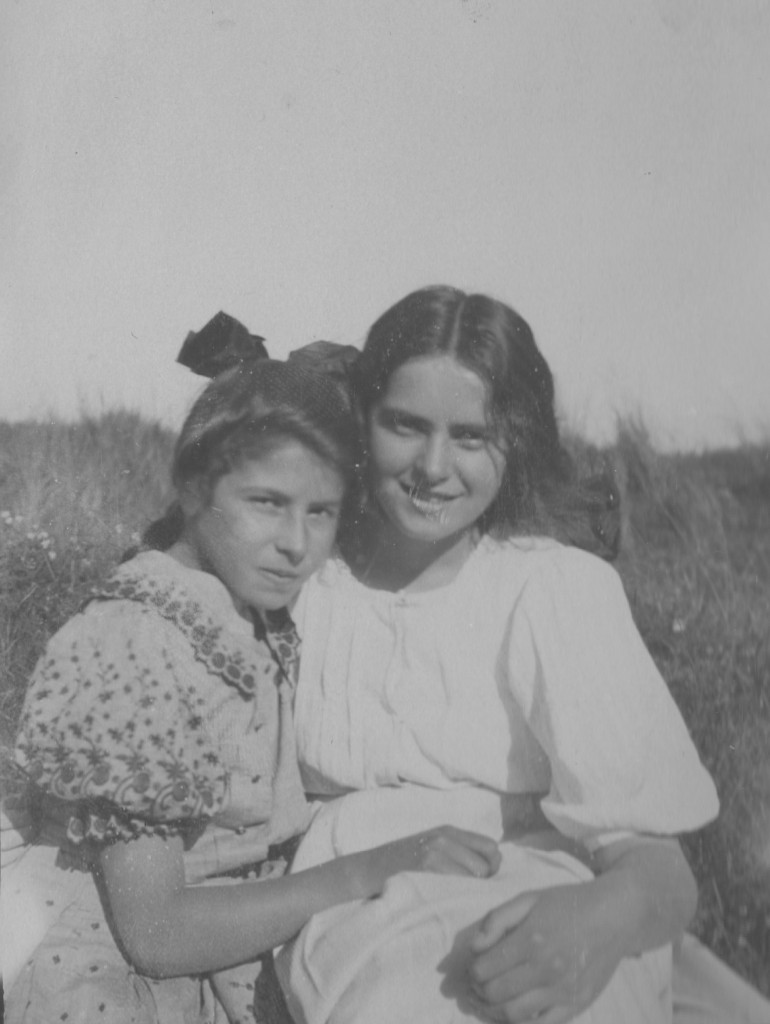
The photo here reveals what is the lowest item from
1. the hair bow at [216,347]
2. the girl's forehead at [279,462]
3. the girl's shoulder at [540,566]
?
the girl's shoulder at [540,566]

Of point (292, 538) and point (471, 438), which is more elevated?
point (471, 438)

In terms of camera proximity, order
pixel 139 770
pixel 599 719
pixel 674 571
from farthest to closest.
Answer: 1. pixel 674 571
2. pixel 599 719
3. pixel 139 770

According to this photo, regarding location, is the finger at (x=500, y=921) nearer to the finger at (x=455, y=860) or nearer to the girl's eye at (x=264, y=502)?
the finger at (x=455, y=860)

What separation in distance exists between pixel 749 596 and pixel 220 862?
1.55 meters

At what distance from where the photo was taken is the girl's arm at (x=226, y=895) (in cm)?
158

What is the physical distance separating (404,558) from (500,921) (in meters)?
0.81

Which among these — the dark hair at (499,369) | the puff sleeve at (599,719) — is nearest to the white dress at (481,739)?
the puff sleeve at (599,719)

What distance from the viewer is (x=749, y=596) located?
8.43ft

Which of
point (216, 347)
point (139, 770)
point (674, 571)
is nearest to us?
point (139, 770)

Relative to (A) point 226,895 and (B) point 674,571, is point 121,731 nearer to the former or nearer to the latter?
(A) point 226,895

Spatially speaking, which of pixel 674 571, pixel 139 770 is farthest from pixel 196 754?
pixel 674 571

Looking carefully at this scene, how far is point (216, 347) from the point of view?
2.07 m

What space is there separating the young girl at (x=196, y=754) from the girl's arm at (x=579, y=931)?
0.16m

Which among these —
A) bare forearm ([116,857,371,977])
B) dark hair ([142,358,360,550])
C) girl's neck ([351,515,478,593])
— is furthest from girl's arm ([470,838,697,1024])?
dark hair ([142,358,360,550])
